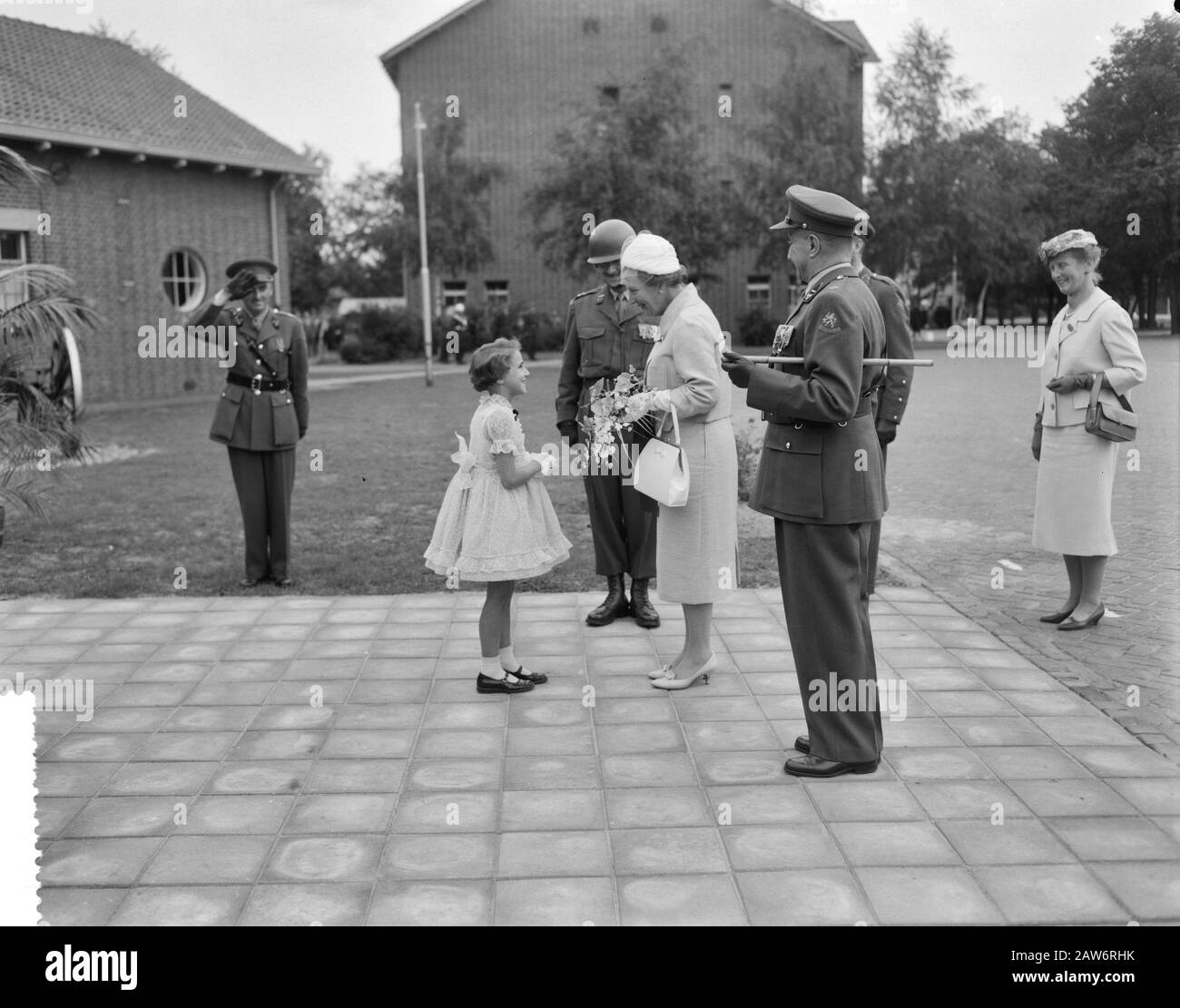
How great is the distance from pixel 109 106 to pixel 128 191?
1832 millimetres

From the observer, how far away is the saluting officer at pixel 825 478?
4.45m

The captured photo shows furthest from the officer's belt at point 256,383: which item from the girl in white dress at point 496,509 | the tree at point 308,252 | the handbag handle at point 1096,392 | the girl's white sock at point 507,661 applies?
the tree at point 308,252

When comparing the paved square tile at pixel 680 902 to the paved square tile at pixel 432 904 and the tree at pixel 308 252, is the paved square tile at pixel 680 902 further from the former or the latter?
the tree at pixel 308 252

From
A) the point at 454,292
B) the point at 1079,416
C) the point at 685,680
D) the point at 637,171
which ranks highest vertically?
the point at 637,171

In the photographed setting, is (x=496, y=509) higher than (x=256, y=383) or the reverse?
the reverse

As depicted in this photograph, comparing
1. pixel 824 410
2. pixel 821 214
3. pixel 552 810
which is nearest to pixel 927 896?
pixel 552 810

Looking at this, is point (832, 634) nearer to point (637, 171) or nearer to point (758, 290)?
point (637, 171)

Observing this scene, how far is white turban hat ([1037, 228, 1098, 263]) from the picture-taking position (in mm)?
6613

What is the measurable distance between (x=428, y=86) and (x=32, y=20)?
19.4 meters

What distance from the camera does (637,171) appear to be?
111 feet

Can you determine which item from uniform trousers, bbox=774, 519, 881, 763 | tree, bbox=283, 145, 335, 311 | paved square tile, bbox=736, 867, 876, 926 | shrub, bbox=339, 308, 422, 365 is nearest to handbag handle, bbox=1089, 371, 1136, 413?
uniform trousers, bbox=774, 519, 881, 763

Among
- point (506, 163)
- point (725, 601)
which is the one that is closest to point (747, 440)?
point (725, 601)

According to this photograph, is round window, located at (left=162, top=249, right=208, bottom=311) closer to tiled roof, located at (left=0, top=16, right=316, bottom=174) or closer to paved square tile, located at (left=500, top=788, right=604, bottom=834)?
tiled roof, located at (left=0, top=16, right=316, bottom=174)

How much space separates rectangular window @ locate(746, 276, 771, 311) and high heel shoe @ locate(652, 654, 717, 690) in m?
40.2
